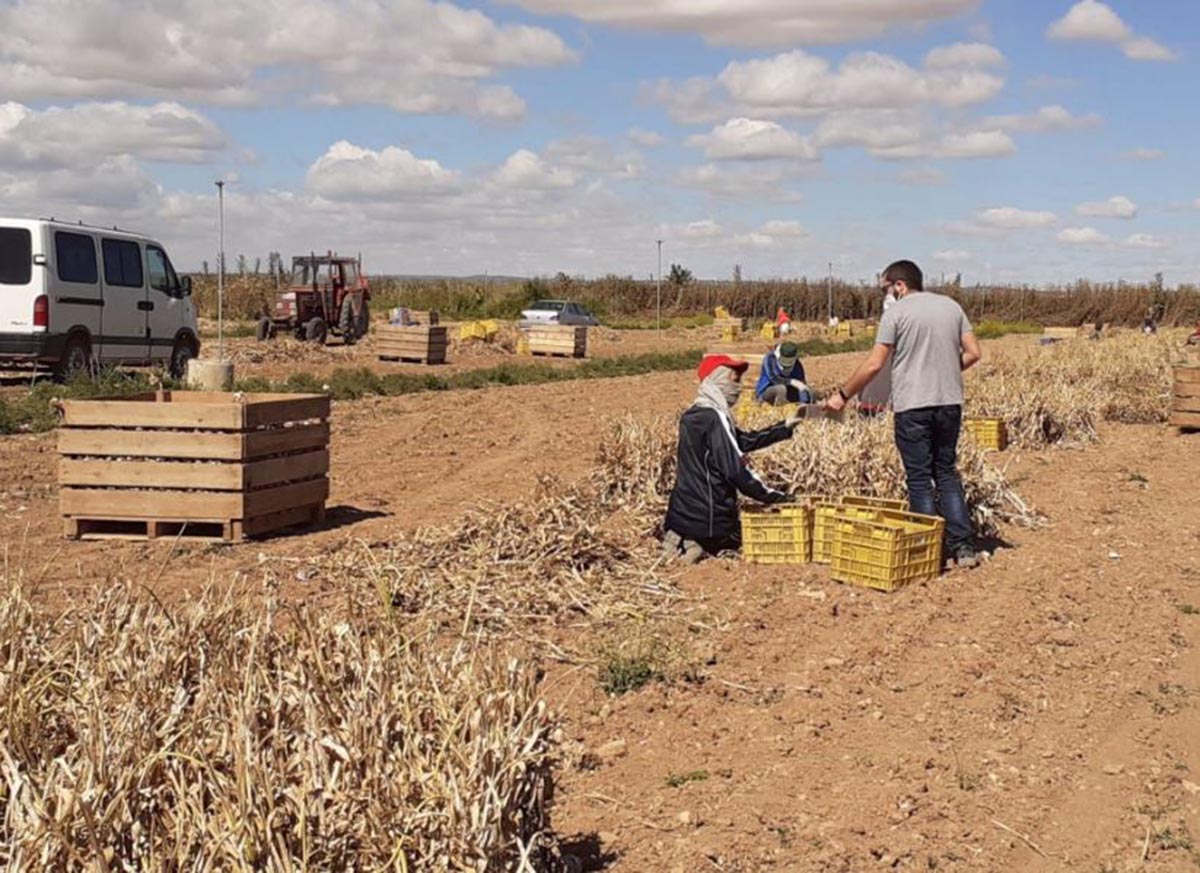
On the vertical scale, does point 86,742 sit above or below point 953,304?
below

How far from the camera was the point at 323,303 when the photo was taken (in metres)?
30.6

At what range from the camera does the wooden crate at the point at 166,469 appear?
352 inches

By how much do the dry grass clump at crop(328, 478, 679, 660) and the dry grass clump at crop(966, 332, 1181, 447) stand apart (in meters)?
7.10

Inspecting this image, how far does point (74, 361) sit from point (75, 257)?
123 centimetres

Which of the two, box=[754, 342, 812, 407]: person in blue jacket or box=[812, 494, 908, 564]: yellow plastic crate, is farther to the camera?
box=[754, 342, 812, 407]: person in blue jacket

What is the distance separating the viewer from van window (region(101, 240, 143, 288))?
17641 millimetres

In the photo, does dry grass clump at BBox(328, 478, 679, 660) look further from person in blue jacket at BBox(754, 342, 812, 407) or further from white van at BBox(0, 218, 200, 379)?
white van at BBox(0, 218, 200, 379)

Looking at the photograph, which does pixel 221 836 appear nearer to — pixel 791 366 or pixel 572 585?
pixel 572 585

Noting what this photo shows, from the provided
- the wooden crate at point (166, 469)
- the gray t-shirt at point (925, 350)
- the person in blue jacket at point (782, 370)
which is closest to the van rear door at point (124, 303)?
the wooden crate at point (166, 469)

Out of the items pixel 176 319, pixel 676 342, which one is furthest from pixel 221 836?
pixel 676 342

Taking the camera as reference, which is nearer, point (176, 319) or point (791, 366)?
point (791, 366)

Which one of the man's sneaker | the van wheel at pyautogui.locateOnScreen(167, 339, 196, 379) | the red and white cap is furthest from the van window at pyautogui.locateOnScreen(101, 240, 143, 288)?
the man's sneaker

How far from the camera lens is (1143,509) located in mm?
11117

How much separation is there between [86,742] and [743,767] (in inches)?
105
